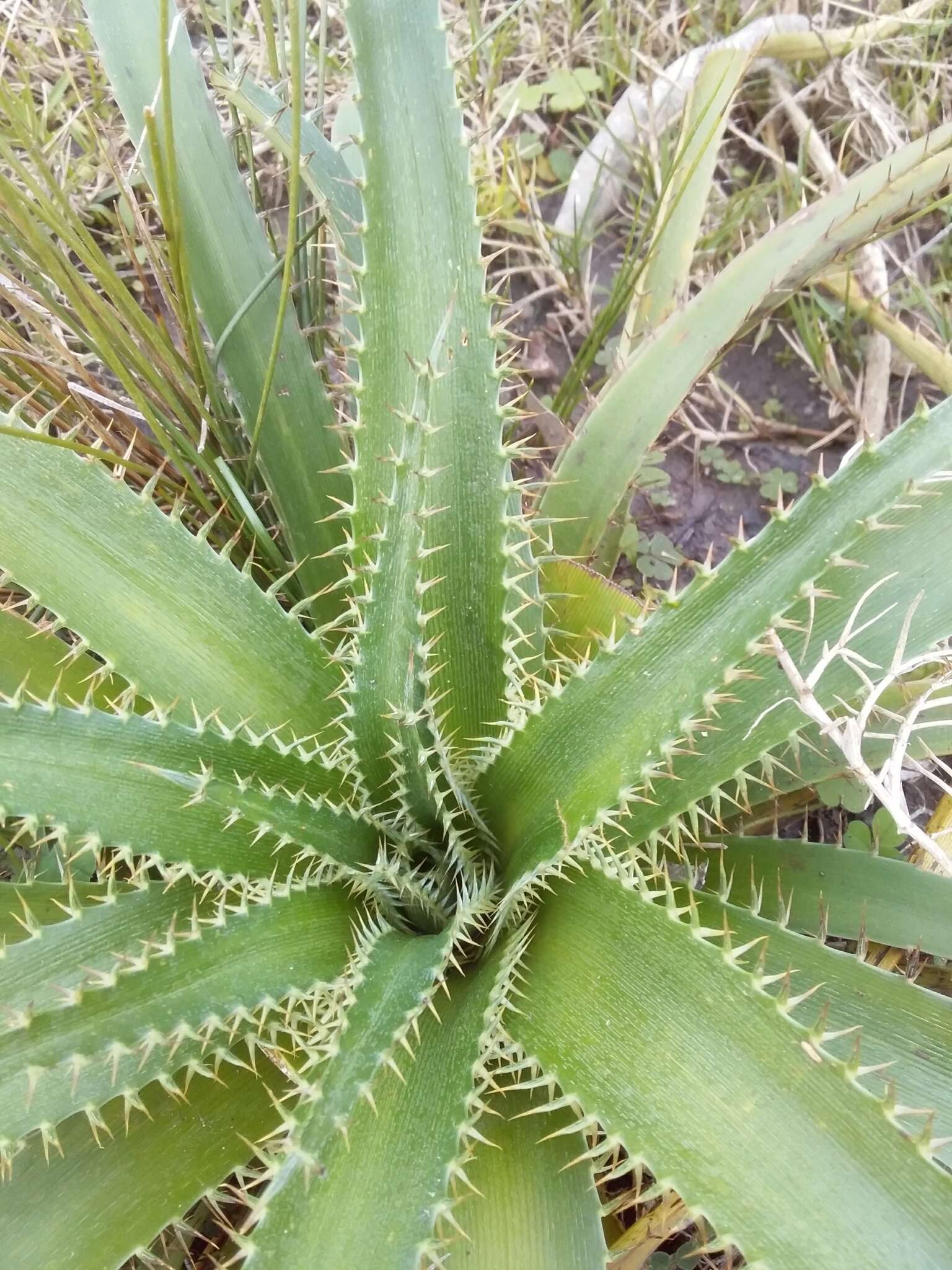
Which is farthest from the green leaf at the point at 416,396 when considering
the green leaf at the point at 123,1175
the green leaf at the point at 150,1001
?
the green leaf at the point at 123,1175

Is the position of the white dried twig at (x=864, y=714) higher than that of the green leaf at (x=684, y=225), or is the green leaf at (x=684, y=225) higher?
the green leaf at (x=684, y=225)

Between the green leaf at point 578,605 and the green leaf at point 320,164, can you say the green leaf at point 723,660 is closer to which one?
the green leaf at point 578,605

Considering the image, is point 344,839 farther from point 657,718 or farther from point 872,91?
point 872,91

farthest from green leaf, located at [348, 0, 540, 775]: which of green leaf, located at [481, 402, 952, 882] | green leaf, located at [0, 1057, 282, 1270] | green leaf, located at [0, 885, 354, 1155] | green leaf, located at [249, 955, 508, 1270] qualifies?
green leaf, located at [0, 1057, 282, 1270]

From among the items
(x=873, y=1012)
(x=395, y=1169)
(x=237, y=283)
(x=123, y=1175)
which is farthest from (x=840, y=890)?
(x=237, y=283)

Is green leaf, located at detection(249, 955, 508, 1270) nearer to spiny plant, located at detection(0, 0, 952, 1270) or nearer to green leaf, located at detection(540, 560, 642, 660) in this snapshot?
spiny plant, located at detection(0, 0, 952, 1270)
